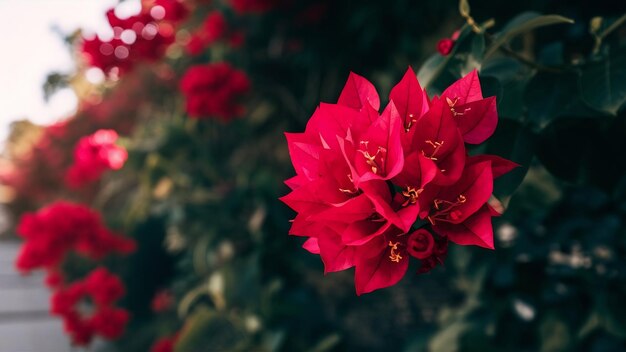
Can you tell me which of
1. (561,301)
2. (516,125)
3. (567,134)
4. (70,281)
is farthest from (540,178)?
(70,281)

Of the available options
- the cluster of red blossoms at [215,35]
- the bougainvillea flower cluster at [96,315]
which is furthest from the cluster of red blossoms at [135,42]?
the bougainvillea flower cluster at [96,315]

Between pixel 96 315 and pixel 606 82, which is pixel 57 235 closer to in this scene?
pixel 96 315

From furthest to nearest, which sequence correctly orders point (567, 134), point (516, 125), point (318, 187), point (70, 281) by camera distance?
1. point (70, 281)
2. point (567, 134)
3. point (516, 125)
4. point (318, 187)

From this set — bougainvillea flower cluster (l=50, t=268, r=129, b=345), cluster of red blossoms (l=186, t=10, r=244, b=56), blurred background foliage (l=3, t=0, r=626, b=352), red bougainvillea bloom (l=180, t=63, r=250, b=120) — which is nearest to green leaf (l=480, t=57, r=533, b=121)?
blurred background foliage (l=3, t=0, r=626, b=352)

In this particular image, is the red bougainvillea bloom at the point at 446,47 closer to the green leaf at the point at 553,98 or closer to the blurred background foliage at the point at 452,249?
the blurred background foliage at the point at 452,249

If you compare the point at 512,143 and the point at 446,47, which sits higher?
the point at 446,47

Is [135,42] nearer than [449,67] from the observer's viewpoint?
No

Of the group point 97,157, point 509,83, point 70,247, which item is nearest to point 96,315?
point 70,247

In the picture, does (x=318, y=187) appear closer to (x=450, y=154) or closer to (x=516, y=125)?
(x=450, y=154)
